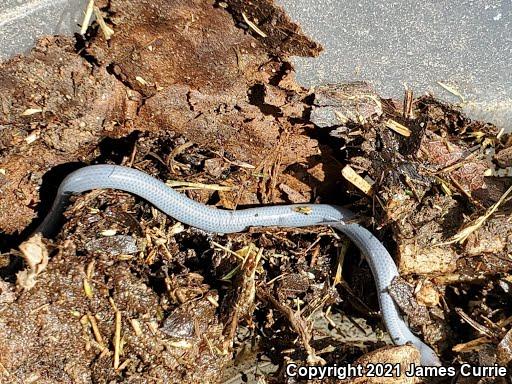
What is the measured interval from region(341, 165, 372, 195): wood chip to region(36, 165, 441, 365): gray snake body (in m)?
0.15

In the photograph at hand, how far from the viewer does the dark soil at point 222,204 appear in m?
1.94

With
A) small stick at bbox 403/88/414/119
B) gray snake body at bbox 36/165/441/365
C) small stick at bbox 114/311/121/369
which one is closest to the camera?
small stick at bbox 114/311/121/369

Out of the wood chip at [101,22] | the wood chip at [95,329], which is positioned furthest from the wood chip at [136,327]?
the wood chip at [101,22]

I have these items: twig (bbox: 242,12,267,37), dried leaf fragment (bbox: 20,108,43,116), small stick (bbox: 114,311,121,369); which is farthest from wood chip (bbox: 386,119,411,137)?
dried leaf fragment (bbox: 20,108,43,116)

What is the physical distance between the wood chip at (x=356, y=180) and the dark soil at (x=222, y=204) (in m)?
0.03

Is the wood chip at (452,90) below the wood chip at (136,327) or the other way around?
the other way around

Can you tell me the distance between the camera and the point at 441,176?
85.7 inches

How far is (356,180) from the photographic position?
7.01 feet

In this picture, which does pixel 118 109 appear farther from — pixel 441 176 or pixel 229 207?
pixel 441 176

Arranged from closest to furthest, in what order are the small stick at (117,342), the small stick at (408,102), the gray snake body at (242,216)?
the small stick at (117,342), the gray snake body at (242,216), the small stick at (408,102)

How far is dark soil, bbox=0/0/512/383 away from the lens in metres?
1.94

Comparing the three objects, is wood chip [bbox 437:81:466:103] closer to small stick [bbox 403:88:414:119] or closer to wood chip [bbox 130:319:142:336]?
small stick [bbox 403:88:414:119]

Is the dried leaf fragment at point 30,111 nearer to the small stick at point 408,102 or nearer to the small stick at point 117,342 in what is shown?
the small stick at point 117,342

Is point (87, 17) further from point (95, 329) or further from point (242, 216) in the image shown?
point (95, 329)
